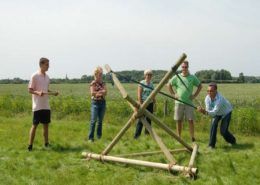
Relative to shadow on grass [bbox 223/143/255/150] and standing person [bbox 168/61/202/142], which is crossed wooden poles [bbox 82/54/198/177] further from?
standing person [bbox 168/61/202/142]

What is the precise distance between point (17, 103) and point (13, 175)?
43.0ft

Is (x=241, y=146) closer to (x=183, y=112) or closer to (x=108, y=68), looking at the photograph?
(x=183, y=112)

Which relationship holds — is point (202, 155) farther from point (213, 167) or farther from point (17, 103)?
point (17, 103)

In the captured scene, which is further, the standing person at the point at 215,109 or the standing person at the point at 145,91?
the standing person at the point at 145,91

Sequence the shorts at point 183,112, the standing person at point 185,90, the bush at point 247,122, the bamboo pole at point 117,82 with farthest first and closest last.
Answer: the bush at point 247,122
the shorts at point 183,112
the standing person at point 185,90
the bamboo pole at point 117,82

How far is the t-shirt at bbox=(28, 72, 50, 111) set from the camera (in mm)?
8852

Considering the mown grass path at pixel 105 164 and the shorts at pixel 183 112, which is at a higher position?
the shorts at pixel 183 112

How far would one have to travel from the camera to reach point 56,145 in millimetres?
9406

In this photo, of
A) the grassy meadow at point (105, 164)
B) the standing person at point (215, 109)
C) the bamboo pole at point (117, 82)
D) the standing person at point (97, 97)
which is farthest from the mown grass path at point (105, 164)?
the bamboo pole at point (117, 82)

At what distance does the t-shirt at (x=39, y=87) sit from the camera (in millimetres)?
8852

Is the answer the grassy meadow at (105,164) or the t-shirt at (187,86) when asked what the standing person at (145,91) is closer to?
the grassy meadow at (105,164)

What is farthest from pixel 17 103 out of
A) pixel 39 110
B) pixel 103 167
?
pixel 103 167

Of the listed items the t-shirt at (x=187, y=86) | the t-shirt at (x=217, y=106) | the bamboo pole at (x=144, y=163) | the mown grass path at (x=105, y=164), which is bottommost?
the mown grass path at (x=105, y=164)

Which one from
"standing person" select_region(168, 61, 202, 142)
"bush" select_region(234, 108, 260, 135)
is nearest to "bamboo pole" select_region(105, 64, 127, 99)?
"standing person" select_region(168, 61, 202, 142)
